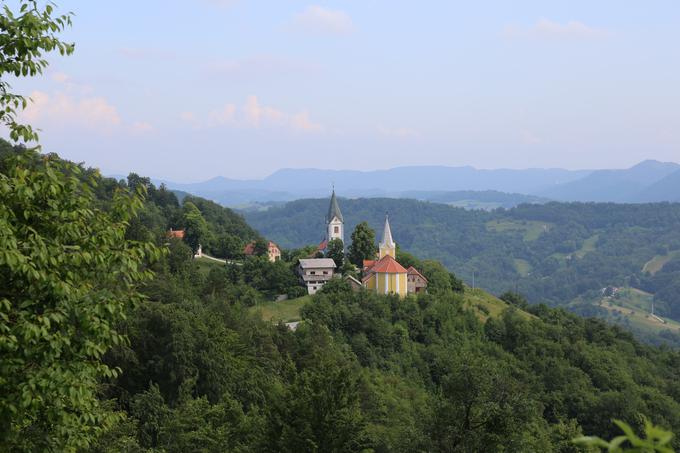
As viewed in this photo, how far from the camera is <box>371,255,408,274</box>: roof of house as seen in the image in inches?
2333

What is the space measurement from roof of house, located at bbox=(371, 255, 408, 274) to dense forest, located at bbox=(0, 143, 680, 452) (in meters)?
2.62

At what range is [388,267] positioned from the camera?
195 feet

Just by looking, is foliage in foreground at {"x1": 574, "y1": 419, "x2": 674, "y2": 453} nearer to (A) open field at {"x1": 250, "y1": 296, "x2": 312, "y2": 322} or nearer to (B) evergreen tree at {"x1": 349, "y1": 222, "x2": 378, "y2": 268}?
(A) open field at {"x1": 250, "y1": 296, "x2": 312, "y2": 322}

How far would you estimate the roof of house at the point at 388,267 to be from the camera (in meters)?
59.2

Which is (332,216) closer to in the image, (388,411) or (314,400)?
(388,411)

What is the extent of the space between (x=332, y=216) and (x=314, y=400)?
168ft

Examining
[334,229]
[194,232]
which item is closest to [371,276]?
[334,229]

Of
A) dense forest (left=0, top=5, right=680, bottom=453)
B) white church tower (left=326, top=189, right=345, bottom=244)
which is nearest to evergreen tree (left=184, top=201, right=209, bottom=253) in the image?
dense forest (left=0, top=5, right=680, bottom=453)

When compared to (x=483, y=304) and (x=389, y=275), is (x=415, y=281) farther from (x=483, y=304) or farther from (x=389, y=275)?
(x=483, y=304)

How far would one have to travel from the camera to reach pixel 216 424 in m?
22.8

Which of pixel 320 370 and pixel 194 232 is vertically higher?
pixel 194 232

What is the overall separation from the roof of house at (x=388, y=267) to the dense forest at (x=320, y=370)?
262cm

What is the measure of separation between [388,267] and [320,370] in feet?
126

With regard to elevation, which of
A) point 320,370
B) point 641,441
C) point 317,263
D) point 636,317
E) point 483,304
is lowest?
point 636,317
